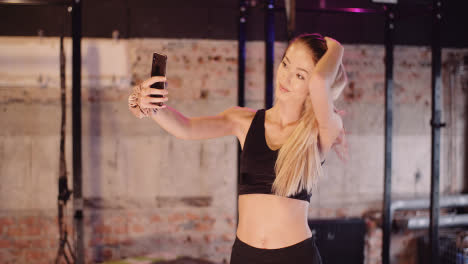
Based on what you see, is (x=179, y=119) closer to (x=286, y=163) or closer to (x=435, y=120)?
(x=286, y=163)

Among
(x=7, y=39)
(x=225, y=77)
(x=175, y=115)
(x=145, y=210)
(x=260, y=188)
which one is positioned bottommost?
(x=145, y=210)

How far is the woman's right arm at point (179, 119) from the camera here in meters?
1.40

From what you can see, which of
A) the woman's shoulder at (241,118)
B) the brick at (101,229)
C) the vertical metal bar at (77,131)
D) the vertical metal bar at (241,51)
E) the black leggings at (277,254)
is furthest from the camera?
the brick at (101,229)

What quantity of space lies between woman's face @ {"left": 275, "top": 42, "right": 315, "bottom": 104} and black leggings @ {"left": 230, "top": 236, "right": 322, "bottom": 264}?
2.09 feet

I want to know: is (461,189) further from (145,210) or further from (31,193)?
(31,193)

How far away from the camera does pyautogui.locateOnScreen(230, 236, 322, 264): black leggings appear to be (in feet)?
5.17

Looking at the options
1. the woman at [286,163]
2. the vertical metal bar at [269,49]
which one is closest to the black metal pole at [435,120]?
the vertical metal bar at [269,49]

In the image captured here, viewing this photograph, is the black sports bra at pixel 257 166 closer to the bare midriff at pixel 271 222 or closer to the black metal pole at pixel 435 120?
the bare midriff at pixel 271 222

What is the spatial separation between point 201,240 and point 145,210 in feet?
1.88

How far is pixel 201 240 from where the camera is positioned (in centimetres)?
349

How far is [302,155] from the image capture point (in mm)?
1609

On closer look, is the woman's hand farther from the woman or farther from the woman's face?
the woman's face

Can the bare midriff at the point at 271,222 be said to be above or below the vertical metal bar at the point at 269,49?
below

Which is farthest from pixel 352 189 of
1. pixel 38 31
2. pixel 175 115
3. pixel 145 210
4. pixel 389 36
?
pixel 38 31
